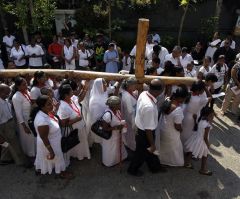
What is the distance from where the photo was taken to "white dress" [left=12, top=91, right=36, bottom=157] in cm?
596

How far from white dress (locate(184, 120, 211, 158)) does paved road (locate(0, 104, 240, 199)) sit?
0.47 metres

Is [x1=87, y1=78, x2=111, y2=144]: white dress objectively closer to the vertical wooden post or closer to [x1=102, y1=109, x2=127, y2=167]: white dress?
[x1=102, y1=109, x2=127, y2=167]: white dress

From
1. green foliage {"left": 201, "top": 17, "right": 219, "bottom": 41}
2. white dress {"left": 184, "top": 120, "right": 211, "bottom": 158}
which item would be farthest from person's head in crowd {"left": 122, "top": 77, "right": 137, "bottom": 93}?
green foliage {"left": 201, "top": 17, "right": 219, "bottom": 41}

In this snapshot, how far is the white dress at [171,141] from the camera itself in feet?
18.6

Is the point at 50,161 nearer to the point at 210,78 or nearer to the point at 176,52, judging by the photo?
the point at 210,78

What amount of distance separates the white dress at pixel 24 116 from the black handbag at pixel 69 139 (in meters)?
0.93

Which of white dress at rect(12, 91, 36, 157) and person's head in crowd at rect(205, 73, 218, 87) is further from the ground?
person's head in crowd at rect(205, 73, 218, 87)

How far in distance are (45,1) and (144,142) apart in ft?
30.7

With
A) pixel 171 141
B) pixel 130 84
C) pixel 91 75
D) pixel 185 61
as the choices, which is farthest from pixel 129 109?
pixel 185 61

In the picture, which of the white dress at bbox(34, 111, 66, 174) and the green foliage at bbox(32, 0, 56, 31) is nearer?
the white dress at bbox(34, 111, 66, 174)

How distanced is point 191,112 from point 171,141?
69 centimetres

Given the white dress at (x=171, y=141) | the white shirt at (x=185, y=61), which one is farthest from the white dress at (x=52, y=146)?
the white shirt at (x=185, y=61)

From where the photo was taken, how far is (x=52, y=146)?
5441 millimetres

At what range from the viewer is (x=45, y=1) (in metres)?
13.0
